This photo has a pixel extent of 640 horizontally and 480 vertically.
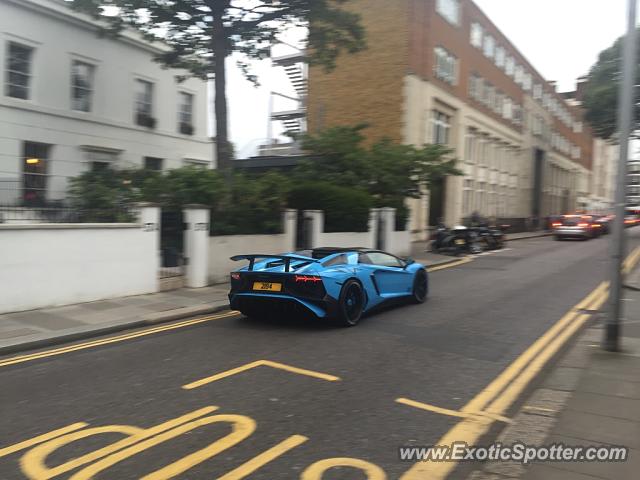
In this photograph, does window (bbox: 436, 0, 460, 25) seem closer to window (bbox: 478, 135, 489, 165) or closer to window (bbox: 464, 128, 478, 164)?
window (bbox: 464, 128, 478, 164)

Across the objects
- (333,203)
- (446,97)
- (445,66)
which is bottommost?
(333,203)

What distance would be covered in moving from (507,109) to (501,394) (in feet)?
137

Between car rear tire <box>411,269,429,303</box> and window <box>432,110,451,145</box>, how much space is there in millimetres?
20739

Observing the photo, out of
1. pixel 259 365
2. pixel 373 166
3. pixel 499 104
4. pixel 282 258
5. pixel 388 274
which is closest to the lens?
pixel 259 365

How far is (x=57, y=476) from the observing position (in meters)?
3.49

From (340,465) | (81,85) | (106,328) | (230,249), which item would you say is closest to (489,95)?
(81,85)

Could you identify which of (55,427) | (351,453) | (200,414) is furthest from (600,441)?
(55,427)

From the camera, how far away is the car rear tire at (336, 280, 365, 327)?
809 centimetres

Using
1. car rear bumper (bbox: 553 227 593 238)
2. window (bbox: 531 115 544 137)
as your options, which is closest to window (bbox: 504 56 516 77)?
window (bbox: 531 115 544 137)

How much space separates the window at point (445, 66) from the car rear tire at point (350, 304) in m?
24.0

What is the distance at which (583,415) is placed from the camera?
450 centimetres

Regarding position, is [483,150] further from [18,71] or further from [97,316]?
[97,316]

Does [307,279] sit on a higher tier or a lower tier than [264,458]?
higher

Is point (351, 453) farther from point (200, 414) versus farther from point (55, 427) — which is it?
point (55, 427)
